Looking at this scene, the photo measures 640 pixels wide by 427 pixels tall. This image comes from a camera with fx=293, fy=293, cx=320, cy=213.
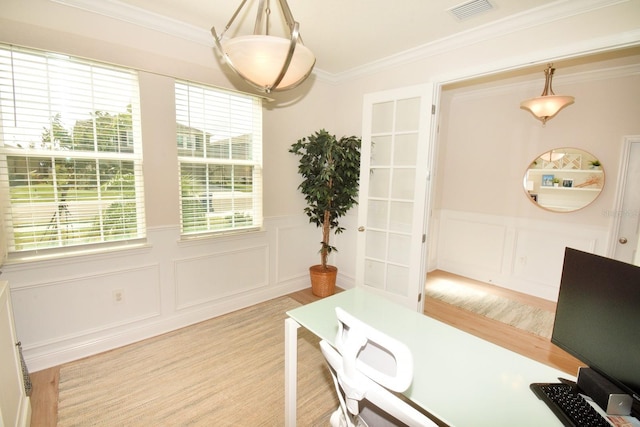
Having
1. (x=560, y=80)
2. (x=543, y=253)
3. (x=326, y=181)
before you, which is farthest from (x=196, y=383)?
(x=560, y=80)

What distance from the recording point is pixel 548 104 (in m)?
2.82

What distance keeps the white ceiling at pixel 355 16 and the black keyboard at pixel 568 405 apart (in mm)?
2351

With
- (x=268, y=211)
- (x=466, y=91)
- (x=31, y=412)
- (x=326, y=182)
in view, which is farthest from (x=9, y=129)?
(x=466, y=91)

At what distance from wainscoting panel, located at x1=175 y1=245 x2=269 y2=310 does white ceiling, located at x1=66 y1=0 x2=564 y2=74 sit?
2.08 m

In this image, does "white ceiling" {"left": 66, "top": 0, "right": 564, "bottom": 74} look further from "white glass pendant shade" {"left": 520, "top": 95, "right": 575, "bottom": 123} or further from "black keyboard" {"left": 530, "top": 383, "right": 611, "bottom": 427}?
"black keyboard" {"left": 530, "top": 383, "right": 611, "bottom": 427}

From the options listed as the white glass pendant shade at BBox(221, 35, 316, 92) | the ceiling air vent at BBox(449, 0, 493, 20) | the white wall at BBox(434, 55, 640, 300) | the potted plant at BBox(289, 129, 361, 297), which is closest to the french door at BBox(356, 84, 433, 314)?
the potted plant at BBox(289, 129, 361, 297)

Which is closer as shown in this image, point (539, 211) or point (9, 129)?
point (9, 129)

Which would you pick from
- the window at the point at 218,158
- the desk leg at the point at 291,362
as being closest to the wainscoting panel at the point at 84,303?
the window at the point at 218,158

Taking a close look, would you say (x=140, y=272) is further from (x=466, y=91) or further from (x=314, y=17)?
(x=466, y=91)

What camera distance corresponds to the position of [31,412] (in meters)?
1.79

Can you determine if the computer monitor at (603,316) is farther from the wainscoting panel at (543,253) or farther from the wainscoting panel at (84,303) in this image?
the wainscoting panel at (543,253)

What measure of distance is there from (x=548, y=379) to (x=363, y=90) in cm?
311

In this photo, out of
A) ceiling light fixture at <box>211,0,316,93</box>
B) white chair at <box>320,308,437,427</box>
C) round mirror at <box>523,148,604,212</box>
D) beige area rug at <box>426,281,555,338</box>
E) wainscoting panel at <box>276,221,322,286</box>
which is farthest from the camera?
wainscoting panel at <box>276,221,322,286</box>

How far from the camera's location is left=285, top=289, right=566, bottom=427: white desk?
0.95m
